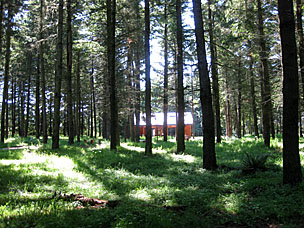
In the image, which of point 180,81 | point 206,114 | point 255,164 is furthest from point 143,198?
point 180,81

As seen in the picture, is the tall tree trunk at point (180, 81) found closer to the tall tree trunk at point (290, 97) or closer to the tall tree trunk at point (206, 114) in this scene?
the tall tree trunk at point (206, 114)

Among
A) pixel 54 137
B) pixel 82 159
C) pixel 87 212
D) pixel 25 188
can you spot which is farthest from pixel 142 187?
pixel 54 137

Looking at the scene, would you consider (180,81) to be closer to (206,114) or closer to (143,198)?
(206,114)

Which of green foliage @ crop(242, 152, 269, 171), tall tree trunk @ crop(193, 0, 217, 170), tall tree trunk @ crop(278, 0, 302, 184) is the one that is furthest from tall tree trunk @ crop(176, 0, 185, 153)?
tall tree trunk @ crop(278, 0, 302, 184)

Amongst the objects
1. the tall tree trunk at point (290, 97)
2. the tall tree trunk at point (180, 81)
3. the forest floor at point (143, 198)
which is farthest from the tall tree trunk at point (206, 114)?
the tall tree trunk at point (180, 81)

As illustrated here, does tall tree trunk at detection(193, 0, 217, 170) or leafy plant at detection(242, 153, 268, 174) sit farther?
tall tree trunk at detection(193, 0, 217, 170)

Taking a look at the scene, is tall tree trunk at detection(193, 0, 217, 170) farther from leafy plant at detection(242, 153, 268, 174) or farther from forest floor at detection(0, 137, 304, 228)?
leafy plant at detection(242, 153, 268, 174)

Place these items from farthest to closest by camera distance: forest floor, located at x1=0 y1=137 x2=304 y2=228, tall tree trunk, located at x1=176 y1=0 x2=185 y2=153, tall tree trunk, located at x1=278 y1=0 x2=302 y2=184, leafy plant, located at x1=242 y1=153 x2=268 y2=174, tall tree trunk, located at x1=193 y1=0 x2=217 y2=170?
1. tall tree trunk, located at x1=176 y1=0 x2=185 y2=153
2. tall tree trunk, located at x1=193 y1=0 x2=217 y2=170
3. leafy plant, located at x1=242 y1=153 x2=268 y2=174
4. tall tree trunk, located at x1=278 y1=0 x2=302 y2=184
5. forest floor, located at x1=0 y1=137 x2=304 y2=228

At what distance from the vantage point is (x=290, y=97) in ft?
17.4

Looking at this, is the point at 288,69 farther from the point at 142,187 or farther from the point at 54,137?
the point at 54,137

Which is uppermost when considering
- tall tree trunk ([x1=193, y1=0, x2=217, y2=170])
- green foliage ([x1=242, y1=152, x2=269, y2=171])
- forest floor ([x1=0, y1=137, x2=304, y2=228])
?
tall tree trunk ([x1=193, y1=0, x2=217, y2=170])

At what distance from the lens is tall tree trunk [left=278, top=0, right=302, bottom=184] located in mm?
5262

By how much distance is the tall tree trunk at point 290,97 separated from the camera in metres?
5.26

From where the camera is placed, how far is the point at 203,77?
321 inches
